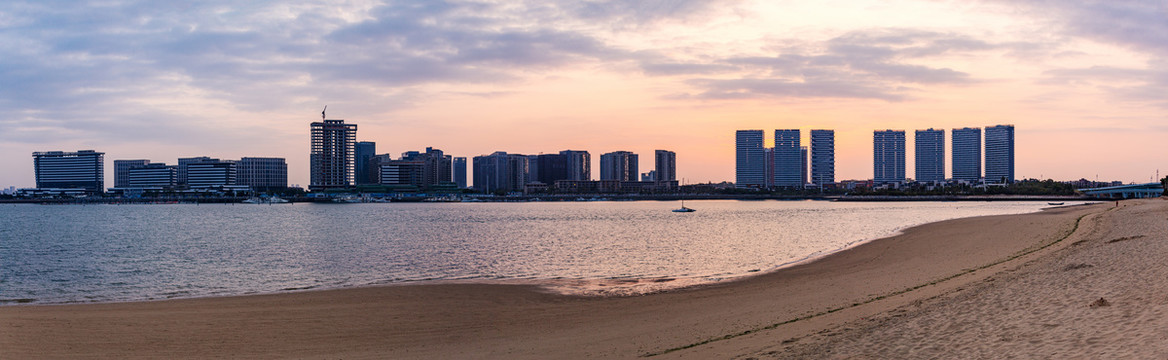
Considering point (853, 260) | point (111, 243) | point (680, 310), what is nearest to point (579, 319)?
point (680, 310)

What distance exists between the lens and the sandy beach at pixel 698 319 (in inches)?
504

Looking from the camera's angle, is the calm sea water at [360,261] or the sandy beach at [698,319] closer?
the sandy beach at [698,319]

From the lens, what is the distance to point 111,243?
62.8m

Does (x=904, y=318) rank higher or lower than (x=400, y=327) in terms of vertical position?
higher

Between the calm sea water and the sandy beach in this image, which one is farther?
the calm sea water

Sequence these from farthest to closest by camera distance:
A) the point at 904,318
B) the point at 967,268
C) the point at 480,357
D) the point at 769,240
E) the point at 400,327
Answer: the point at 769,240, the point at 967,268, the point at 400,327, the point at 480,357, the point at 904,318

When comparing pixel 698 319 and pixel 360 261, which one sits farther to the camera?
pixel 360 261

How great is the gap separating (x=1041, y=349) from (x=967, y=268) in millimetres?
18267

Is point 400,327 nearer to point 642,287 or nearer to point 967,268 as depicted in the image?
point 642,287

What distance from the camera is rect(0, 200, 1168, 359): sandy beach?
42.0 feet

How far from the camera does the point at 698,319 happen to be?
794 inches

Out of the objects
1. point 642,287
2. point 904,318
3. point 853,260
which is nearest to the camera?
point 904,318

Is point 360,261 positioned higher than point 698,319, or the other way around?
point 698,319

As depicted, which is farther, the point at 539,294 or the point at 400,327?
the point at 539,294
